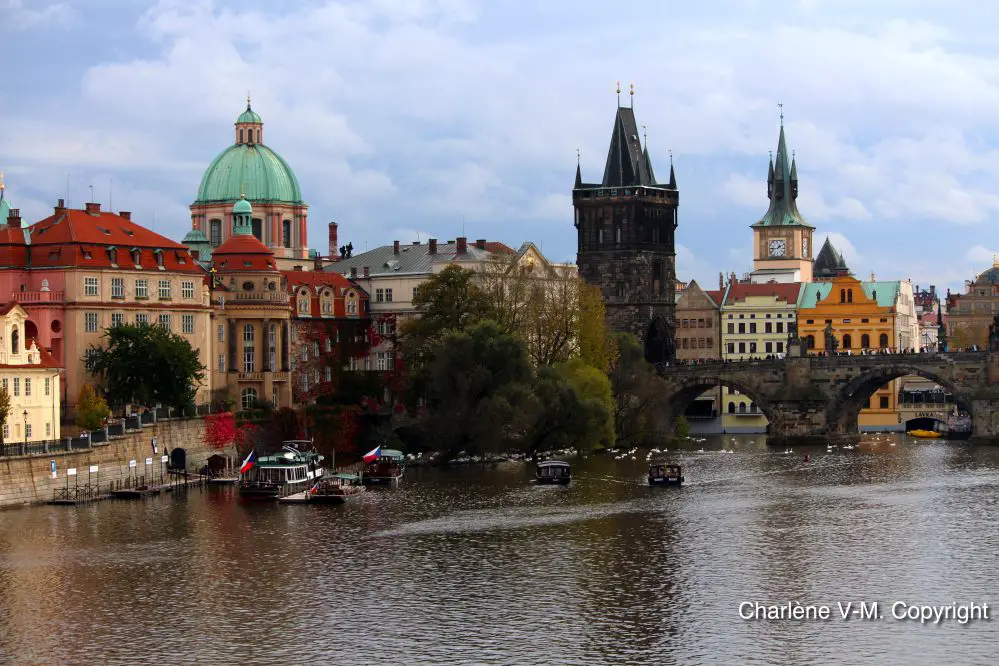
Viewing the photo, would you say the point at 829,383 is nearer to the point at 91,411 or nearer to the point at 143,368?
the point at 143,368

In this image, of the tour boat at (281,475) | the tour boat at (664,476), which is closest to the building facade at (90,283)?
the tour boat at (281,475)

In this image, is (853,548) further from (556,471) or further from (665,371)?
(665,371)

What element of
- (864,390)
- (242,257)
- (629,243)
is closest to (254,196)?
(242,257)

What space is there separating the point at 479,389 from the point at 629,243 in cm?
6076

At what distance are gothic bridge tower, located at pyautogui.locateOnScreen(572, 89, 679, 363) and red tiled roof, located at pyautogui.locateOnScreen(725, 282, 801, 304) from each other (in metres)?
14.2

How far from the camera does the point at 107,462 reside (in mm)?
98562

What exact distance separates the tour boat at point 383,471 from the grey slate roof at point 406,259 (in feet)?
116

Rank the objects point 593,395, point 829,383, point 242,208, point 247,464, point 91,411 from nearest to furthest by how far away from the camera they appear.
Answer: point 91,411 < point 247,464 < point 593,395 < point 242,208 < point 829,383

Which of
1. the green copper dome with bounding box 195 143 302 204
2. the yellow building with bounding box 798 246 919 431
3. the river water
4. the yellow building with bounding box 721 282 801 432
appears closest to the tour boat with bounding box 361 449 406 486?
the river water

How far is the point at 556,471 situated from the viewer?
10800 centimetres

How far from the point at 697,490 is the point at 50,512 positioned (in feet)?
114

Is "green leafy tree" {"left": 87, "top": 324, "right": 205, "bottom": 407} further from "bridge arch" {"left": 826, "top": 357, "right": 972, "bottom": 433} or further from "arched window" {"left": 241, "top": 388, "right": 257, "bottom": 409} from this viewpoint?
"bridge arch" {"left": 826, "top": 357, "right": 972, "bottom": 433}

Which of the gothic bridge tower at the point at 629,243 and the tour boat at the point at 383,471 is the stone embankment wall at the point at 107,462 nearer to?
the tour boat at the point at 383,471

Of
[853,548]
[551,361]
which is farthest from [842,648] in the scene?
[551,361]
